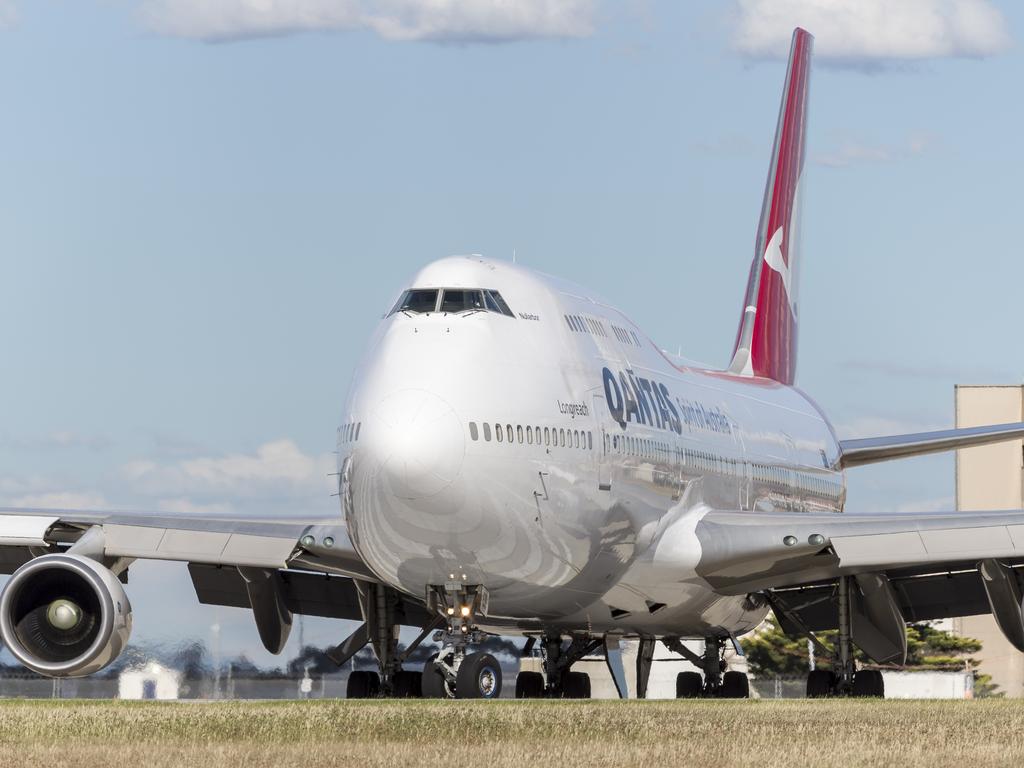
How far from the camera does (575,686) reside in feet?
74.3

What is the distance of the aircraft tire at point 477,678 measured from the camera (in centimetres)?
1642

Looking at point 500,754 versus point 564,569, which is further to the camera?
point 564,569

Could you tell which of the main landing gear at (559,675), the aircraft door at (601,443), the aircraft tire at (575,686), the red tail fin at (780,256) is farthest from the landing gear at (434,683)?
the red tail fin at (780,256)

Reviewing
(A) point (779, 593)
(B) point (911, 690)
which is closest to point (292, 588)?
(A) point (779, 593)

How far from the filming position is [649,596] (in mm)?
20406

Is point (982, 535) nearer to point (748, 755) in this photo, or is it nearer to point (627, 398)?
point (627, 398)

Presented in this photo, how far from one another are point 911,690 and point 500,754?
2789cm

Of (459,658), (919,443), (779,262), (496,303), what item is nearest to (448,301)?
(496,303)

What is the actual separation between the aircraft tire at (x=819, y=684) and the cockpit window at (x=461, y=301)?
6.94m

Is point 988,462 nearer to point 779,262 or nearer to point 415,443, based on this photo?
point 779,262

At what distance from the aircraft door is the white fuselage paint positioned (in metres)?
0.02

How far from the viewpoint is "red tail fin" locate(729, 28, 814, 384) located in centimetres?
3203

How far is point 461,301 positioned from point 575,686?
7035 millimetres

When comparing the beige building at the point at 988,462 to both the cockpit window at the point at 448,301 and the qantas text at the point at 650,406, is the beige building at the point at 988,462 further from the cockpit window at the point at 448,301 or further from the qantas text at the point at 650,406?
the cockpit window at the point at 448,301
